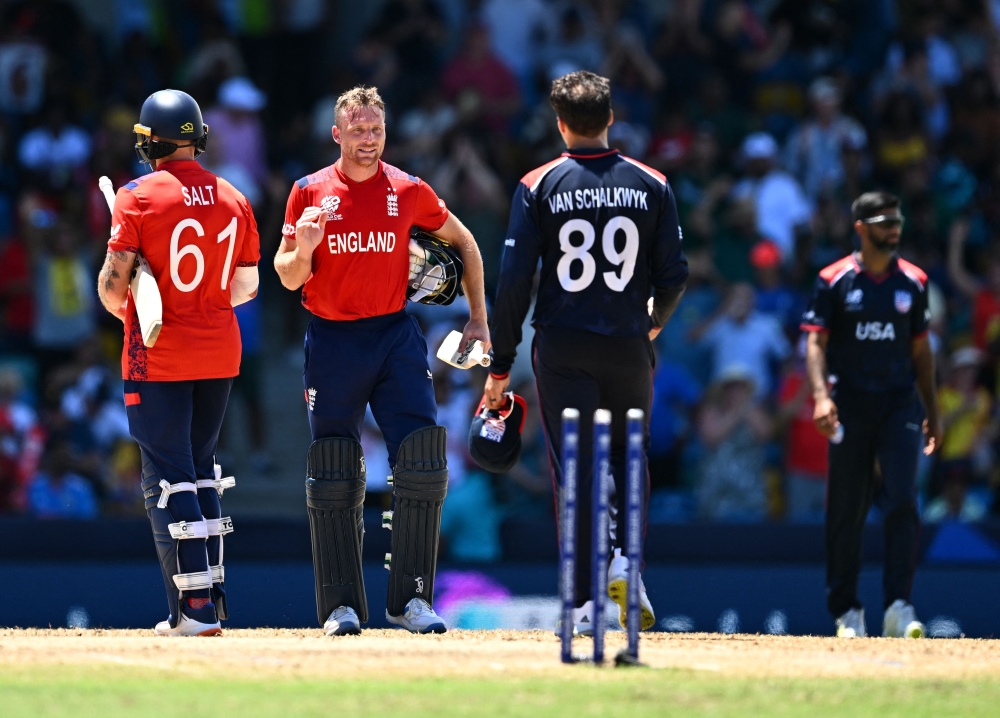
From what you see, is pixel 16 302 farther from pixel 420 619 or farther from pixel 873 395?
pixel 873 395

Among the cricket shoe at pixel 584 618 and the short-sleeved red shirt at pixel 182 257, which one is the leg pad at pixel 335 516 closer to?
the short-sleeved red shirt at pixel 182 257

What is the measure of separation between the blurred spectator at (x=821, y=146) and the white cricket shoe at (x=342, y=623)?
8.76m

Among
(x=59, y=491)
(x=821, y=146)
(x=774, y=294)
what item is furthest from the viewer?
(x=821, y=146)

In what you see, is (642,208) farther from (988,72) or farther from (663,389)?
(988,72)

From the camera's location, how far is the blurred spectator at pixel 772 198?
14.3 meters

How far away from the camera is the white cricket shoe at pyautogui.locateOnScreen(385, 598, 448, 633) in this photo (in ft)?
23.8

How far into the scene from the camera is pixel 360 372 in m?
7.28

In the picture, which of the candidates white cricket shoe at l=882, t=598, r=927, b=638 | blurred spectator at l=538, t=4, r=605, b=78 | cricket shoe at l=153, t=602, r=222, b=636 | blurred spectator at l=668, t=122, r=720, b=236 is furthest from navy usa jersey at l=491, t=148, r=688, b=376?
blurred spectator at l=538, t=4, r=605, b=78

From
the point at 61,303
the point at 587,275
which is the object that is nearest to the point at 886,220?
the point at 587,275

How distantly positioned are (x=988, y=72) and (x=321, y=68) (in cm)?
673

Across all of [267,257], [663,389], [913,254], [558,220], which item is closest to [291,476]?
[267,257]

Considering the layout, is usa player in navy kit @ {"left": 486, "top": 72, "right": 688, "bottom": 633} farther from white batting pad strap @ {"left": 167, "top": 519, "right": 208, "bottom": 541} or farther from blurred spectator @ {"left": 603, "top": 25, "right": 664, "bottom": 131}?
blurred spectator @ {"left": 603, "top": 25, "right": 664, "bottom": 131}

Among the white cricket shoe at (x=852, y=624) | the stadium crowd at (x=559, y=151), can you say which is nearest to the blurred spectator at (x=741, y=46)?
the stadium crowd at (x=559, y=151)

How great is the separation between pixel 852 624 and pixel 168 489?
12.9ft
